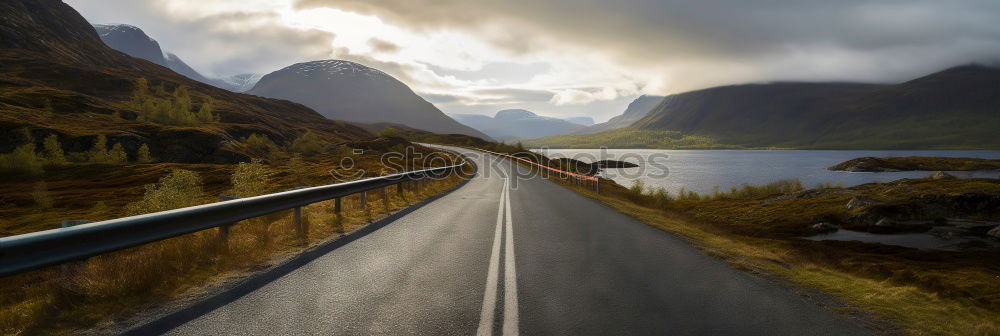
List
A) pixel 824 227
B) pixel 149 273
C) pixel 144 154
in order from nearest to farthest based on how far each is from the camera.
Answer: pixel 149 273 → pixel 824 227 → pixel 144 154

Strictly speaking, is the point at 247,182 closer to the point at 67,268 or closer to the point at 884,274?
the point at 67,268

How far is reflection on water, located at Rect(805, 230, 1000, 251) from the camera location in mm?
16734

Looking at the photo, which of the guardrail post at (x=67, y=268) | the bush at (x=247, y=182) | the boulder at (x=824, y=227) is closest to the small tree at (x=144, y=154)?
the bush at (x=247, y=182)

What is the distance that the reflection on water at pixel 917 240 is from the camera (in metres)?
16.7

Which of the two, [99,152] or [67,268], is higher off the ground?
[99,152]

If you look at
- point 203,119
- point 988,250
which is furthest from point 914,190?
point 203,119

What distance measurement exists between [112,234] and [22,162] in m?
60.5

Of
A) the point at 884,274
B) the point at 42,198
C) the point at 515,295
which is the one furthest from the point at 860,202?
the point at 42,198

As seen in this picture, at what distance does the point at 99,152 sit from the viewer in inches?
2121

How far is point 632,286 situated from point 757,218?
2366 centimetres

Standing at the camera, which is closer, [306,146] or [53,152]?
[53,152]

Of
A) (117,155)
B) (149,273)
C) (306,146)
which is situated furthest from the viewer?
(306,146)

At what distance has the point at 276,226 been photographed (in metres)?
9.84

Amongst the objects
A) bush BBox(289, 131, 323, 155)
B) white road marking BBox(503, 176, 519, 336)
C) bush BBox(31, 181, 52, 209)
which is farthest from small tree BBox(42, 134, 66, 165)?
white road marking BBox(503, 176, 519, 336)
